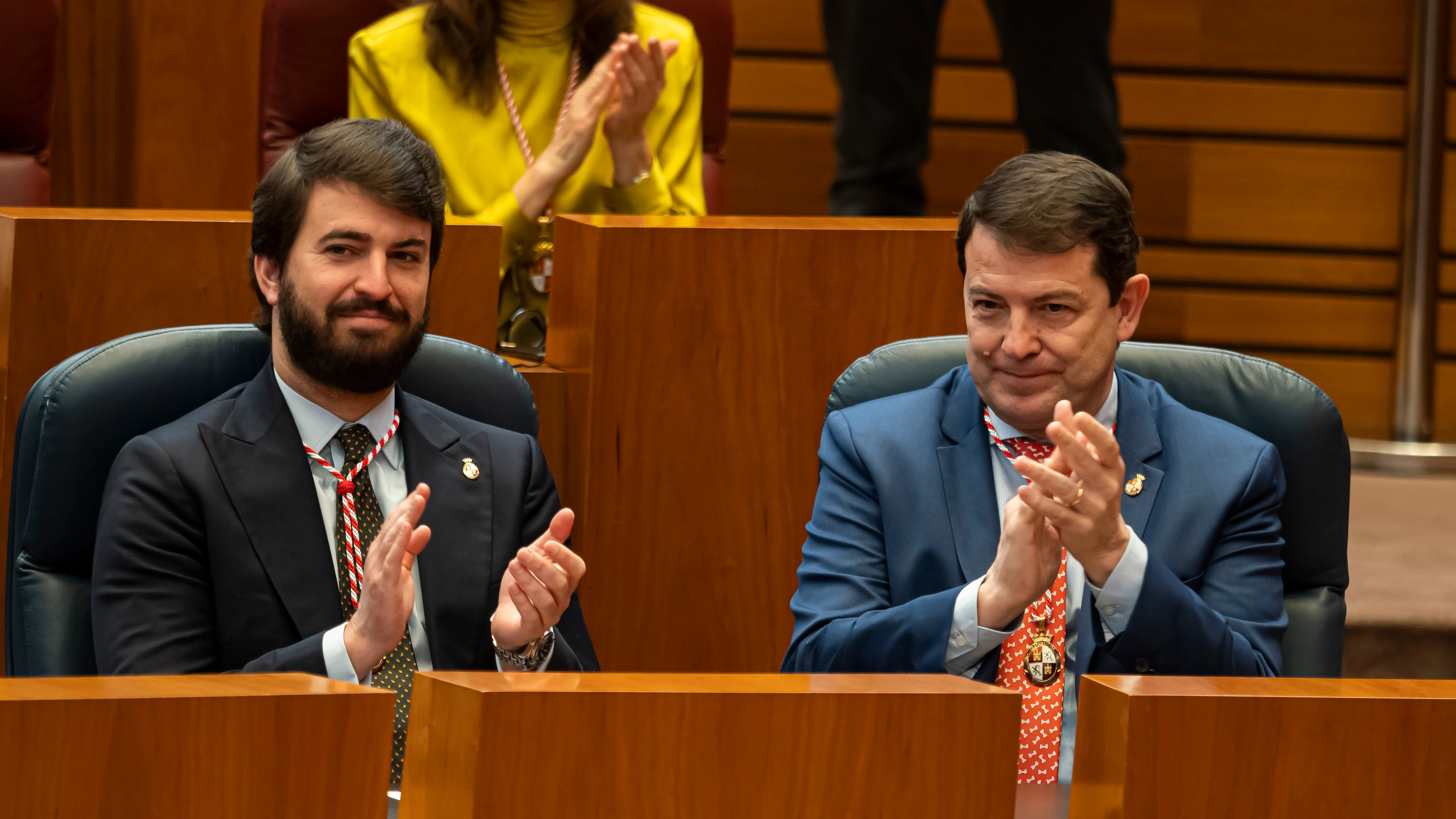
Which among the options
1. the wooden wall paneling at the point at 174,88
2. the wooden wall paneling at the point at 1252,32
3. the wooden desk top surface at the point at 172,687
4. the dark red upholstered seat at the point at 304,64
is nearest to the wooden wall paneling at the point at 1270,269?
the wooden wall paneling at the point at 1252,32

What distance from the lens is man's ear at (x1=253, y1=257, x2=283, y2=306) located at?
1.69 meters

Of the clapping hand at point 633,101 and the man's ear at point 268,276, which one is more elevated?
the clapping hand at point 633,101

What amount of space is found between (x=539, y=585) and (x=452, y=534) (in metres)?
0.20

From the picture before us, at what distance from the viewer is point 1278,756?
0.94m

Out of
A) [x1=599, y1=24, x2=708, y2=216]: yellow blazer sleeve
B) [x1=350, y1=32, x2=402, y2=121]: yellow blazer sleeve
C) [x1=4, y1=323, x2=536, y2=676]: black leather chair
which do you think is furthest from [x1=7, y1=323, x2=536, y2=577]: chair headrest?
[x1=599, y1=24, x2=708, y2=216]: yellow blazer sleeve

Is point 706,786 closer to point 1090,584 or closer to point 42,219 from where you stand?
point 1090,584

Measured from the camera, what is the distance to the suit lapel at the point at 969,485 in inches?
62.9

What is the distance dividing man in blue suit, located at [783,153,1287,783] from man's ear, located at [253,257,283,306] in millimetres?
559

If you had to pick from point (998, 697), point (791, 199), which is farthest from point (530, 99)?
point (998, 697)

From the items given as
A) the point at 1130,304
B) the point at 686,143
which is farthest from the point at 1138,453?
the point at 686,143

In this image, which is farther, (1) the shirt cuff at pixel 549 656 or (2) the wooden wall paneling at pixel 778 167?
(2) the wooden wall paneling at pixel 778 167

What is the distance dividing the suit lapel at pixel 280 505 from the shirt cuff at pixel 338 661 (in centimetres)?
10

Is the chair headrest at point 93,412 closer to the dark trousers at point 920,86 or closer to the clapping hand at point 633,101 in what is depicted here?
the clapping hand at point 633,101

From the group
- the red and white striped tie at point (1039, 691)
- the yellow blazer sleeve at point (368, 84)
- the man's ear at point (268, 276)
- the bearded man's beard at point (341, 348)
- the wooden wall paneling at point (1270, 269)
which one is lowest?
the red and white striped tie at point (1039, 691)
